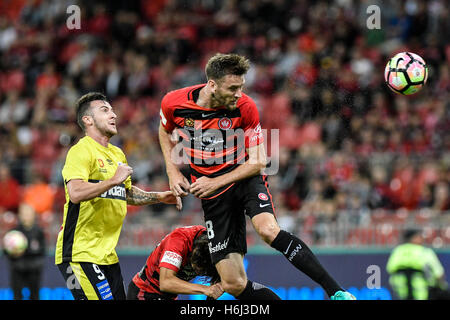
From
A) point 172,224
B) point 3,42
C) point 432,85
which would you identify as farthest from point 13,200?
point 432,85

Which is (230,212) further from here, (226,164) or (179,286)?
(179,286)

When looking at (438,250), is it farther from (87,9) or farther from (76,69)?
(87,9)

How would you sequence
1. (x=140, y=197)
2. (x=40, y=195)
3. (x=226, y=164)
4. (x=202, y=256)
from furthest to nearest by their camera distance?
(x=40, y=195)
(x=140, y=197)
(x=202, y=256)
(x=226, y=164)

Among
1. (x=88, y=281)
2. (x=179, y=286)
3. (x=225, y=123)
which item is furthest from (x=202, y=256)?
(x=225, y=123)

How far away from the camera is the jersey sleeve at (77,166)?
6.32m

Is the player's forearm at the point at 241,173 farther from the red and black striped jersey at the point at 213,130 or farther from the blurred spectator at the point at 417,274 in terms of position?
the blurred spectator at the point at 417,274

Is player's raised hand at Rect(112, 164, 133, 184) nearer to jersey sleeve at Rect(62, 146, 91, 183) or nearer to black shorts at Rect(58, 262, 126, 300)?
jersey sleeve at Rect(62, 146, 91, 183)

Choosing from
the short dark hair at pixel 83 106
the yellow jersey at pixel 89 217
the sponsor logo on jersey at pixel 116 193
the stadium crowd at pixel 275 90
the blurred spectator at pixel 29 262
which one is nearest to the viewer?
the yellow jersey at pixel 89 217

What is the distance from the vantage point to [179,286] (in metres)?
6.83

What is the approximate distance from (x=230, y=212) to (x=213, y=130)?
756mm

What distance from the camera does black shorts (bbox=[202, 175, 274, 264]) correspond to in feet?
22.1

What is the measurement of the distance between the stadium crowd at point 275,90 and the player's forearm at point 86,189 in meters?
5.45

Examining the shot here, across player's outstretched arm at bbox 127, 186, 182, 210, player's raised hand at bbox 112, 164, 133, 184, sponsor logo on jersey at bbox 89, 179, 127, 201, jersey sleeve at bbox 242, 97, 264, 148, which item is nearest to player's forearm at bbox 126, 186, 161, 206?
player's outstretched arm at bbox 127, 186, 182, 210

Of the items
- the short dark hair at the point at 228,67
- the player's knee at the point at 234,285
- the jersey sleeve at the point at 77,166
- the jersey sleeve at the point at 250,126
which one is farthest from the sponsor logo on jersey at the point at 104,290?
the short dark hair at the point at 228,67
